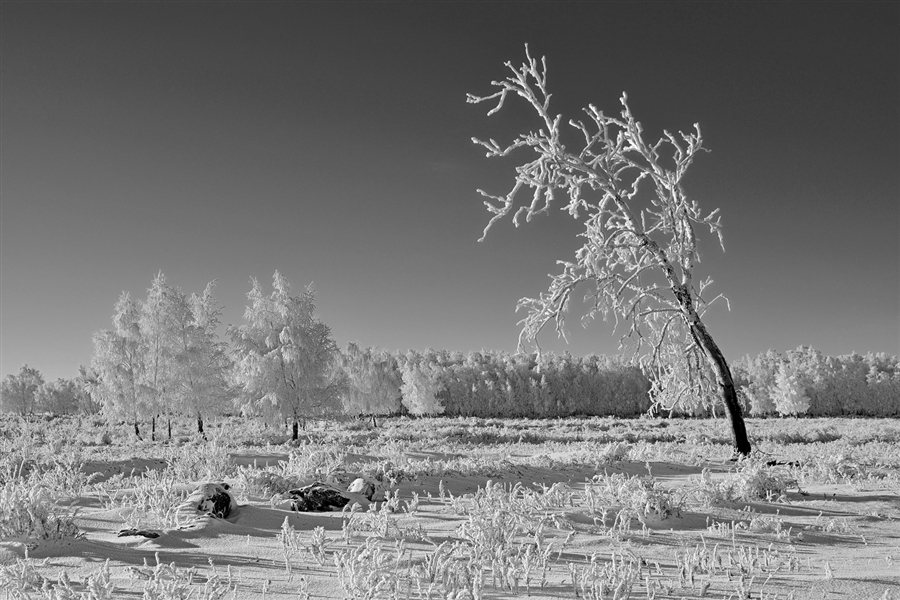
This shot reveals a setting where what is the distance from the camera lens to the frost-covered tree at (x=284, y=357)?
29172 millimetres

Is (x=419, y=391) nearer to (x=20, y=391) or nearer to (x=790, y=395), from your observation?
(x=790, y=395)

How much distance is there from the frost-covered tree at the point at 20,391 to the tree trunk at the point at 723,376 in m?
97.5

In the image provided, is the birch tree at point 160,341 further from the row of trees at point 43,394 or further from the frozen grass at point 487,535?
the row of trees at point 43,394

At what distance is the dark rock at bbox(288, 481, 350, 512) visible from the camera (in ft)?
20.7

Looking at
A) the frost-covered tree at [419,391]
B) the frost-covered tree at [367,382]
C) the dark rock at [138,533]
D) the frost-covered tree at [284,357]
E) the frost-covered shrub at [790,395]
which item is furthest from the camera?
the frost-covered tree at [419,391]

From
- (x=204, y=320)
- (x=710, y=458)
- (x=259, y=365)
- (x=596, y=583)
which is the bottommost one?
(x=710, y=458)

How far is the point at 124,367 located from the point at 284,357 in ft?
33.3

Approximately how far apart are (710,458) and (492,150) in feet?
25.6

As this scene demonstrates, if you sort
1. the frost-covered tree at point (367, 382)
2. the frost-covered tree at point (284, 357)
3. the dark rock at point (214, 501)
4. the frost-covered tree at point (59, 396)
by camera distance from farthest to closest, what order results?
1. the frost-covered tree at point (59, 396)
2. the frost-covered tree at point (367, 382)
3. the frost-covered tree at point (284, 357)
4. the dark rock at point (214, 501)

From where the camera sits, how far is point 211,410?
3150cm

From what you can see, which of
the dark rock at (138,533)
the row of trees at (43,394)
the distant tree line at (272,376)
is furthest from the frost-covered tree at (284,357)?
the row of trees at (43,394)

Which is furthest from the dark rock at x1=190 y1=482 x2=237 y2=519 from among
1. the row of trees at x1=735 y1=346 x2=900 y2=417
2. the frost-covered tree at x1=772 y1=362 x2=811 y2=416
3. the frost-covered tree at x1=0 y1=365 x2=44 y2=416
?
the frost-covered tree at x1=0 y1=365 x2=44 y2=416

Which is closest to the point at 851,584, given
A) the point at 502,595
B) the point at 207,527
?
the point at 502,595

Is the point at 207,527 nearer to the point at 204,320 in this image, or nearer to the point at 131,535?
the point at 131,535
